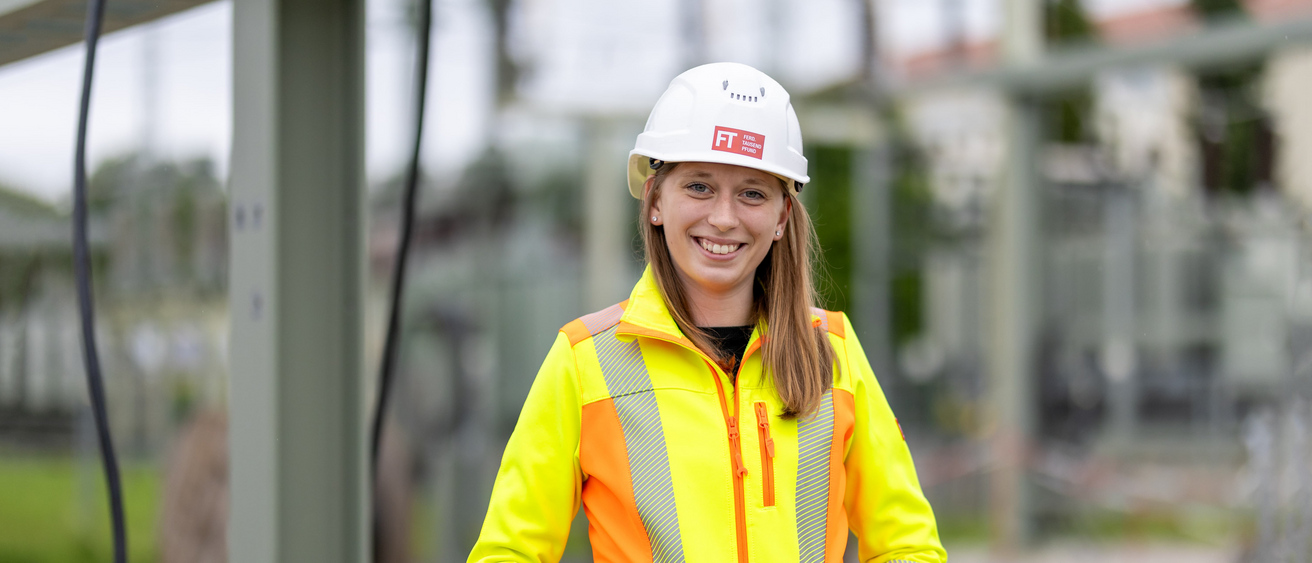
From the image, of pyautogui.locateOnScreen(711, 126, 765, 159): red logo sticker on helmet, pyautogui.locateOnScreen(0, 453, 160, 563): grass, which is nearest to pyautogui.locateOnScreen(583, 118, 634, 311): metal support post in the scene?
pyautogui.locateOnScreen(0, 453, 160, 563): grass

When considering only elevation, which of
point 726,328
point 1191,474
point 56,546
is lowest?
point 56,546

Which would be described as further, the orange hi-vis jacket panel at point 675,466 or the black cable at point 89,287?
the black cable at point 89,287

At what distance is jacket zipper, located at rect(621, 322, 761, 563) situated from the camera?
138 centimetres

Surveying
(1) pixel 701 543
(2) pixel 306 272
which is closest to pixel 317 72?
(2) pixel 306 272

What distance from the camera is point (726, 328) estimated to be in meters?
1.56

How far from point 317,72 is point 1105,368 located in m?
7.47

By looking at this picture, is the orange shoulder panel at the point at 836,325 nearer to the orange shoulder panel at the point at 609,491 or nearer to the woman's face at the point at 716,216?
the woman's face at the point at 716,216

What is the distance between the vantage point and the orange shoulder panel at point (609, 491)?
1405 mm

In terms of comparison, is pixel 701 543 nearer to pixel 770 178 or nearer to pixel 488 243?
pixel 770 178

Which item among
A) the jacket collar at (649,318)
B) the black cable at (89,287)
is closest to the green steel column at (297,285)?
the black cable at (89,287)

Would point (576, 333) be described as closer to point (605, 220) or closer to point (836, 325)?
point (836, 325)

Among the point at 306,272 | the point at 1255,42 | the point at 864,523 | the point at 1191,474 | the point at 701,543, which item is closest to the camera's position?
the point at 701,543

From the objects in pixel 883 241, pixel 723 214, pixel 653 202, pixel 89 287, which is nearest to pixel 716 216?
pixel 723 214

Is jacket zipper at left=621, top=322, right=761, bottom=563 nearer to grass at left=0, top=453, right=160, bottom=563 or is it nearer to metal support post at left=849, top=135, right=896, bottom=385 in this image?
metal support post at left=849, top=135, right=896, bottom=385
